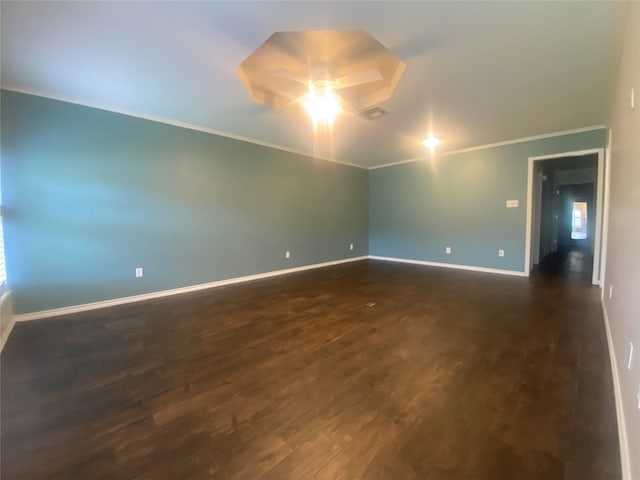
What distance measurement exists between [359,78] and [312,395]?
2.60 metres

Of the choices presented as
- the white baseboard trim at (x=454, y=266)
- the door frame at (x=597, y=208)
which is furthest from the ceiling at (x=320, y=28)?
the white baseboard trim at (x=454, y=266)

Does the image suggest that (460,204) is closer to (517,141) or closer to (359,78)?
(517,141)

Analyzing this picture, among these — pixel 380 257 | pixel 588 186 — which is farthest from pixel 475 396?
pixel 588 186

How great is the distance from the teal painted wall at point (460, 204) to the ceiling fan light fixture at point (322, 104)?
3174 mm

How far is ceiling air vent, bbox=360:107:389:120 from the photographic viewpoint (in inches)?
132

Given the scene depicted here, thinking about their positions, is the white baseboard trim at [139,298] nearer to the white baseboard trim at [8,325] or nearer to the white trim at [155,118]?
the white baseboard trim at [8,325]

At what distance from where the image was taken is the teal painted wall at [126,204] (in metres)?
2.89

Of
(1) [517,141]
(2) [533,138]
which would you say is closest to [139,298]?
(1) [517,141]

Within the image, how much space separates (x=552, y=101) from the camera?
312 cm

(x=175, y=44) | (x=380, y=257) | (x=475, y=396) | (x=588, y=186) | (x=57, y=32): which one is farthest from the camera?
(x=588, y=186)

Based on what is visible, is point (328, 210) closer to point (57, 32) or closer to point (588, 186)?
point (57, 32)

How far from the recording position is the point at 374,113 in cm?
349

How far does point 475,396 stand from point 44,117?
189 inches

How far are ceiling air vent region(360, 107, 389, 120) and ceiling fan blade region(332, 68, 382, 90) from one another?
913 mm
